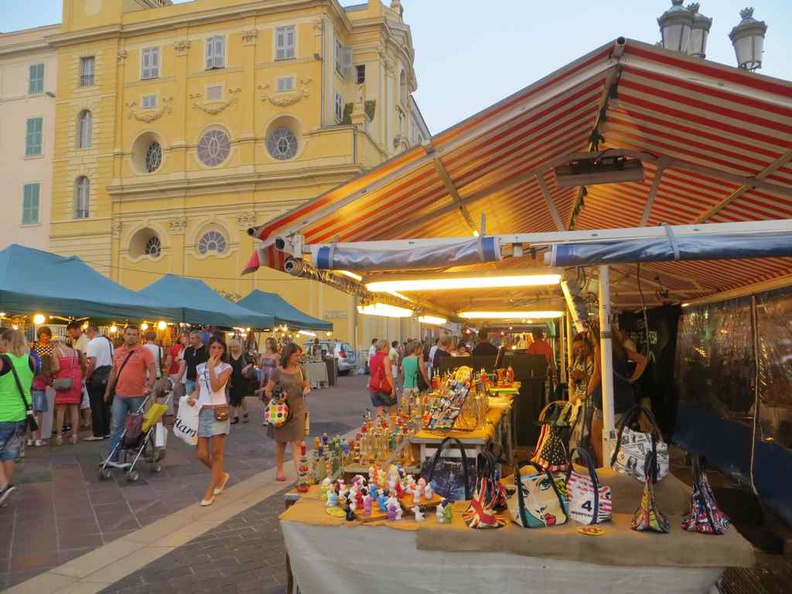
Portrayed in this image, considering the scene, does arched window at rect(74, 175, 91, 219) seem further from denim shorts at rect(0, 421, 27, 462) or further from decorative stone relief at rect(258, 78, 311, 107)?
denim shorts at rect(0, 421, 27, 462)

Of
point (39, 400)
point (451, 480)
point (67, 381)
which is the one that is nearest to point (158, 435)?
point (67, 381)

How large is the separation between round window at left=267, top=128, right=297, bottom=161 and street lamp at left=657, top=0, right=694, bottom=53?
2685 centimetres

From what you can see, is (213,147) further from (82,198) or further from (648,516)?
(648,516)

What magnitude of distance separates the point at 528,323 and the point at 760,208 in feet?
43.7

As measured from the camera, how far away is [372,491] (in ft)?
12.1

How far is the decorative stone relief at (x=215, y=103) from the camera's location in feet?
102

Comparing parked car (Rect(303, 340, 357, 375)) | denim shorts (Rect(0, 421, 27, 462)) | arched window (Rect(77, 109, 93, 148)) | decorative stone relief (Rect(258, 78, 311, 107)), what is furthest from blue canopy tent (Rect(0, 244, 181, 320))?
arched window (Rect(77, 109, 93, 148))

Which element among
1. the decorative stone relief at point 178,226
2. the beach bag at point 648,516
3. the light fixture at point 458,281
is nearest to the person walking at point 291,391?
the light fixture at point 458,281

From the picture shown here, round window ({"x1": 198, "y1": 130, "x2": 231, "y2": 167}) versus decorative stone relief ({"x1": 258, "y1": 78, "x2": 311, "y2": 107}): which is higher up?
decorative stone relief ({"x1": 258, "y1": 78, "x2": 311, "y2": 107})

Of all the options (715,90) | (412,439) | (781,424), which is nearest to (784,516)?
(781,424)

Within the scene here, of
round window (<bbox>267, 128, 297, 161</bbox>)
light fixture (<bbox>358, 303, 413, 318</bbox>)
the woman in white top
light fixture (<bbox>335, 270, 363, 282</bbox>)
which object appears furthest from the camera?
round window (<bbox>267, 128, 297, 161</bbox>)

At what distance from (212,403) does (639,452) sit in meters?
4.25

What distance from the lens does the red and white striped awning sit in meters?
3.57

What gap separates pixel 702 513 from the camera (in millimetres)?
3230
